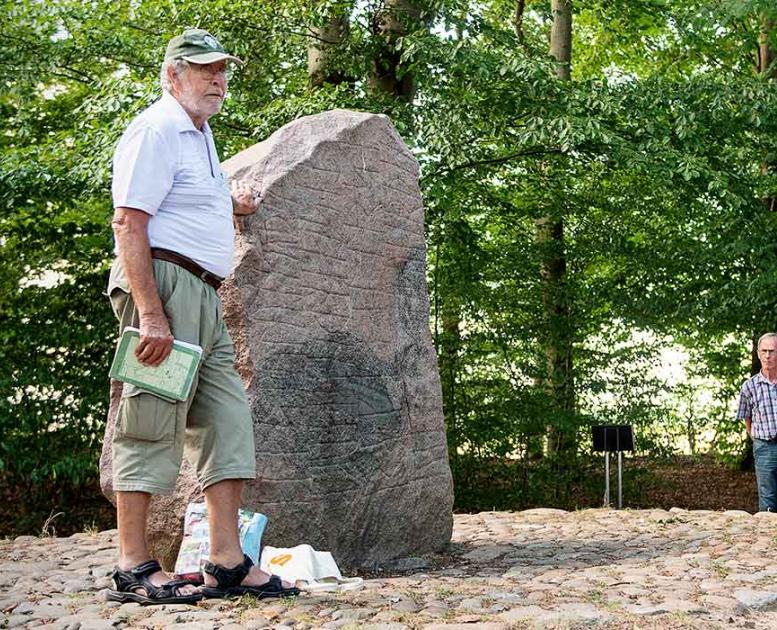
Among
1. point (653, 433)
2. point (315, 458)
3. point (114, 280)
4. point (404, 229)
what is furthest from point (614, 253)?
point (114, 280)

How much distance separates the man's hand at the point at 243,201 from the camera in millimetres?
4734

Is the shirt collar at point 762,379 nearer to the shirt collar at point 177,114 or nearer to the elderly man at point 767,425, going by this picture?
the elderly man at point 767,425

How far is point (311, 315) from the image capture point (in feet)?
16.5

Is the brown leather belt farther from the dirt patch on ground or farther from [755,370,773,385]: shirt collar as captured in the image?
the dirt patch on ground

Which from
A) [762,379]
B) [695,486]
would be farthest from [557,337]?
[695,486]

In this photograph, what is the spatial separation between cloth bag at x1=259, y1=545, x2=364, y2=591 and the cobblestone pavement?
0.49ft

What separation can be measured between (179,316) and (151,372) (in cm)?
24

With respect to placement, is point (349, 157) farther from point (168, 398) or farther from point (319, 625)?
point (319, 625)

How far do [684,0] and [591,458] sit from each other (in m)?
5.68

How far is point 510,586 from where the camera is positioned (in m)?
4.43

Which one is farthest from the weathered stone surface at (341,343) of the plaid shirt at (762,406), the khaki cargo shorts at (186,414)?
the plaid shirt at (762,406)

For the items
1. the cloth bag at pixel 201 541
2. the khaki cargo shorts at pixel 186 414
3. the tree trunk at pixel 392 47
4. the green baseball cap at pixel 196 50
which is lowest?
the cloth bag at pixel 201 541

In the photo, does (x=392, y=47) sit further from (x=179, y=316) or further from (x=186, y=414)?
(x=186, y=414)

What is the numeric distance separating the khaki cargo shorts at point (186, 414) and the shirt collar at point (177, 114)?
0.50 meters
